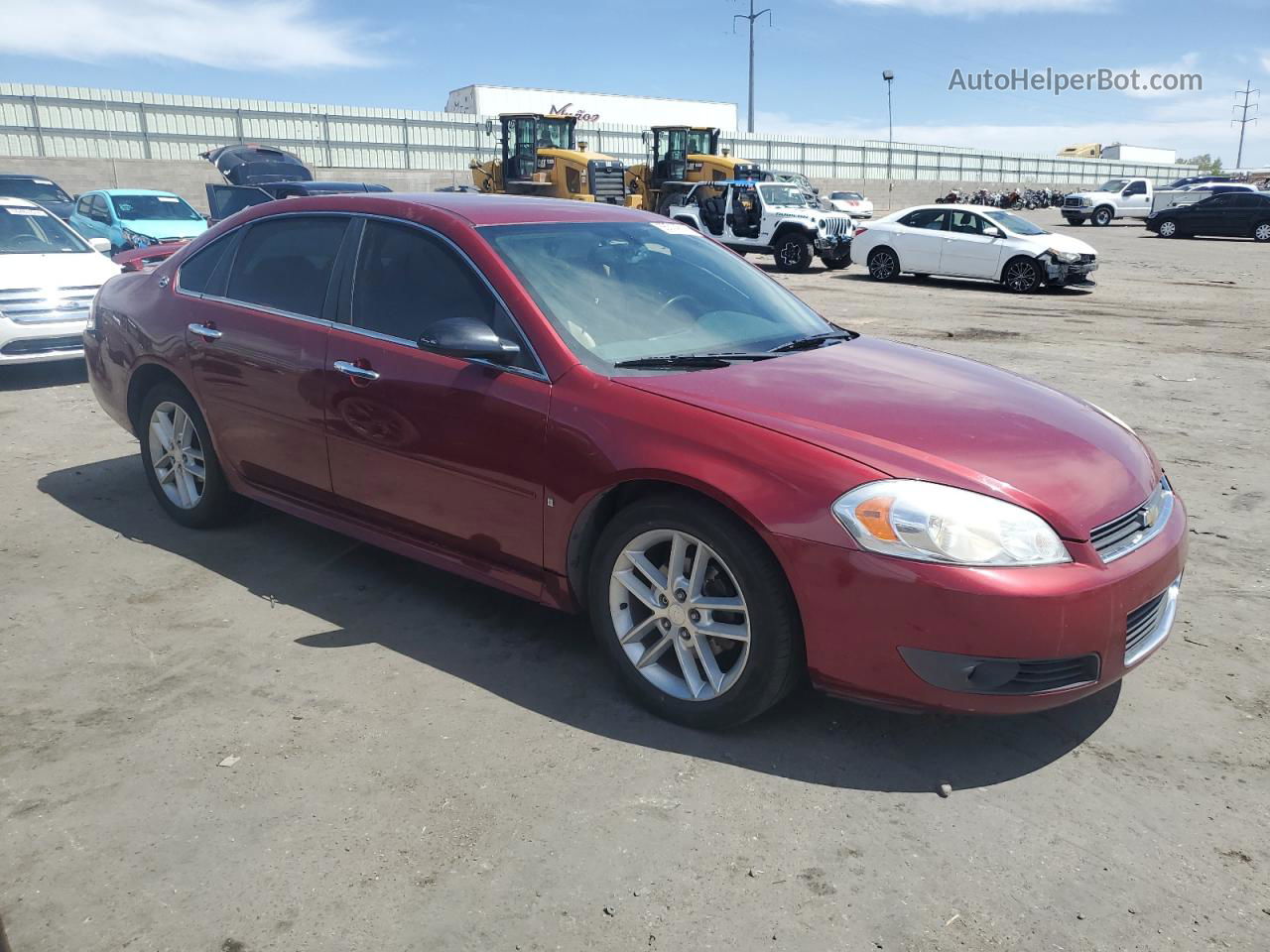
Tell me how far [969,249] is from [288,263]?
16.5 metres

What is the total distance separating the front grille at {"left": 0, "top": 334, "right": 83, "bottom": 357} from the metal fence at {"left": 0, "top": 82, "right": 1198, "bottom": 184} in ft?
88.6

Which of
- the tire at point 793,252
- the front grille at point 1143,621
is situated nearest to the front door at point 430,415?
the front grille at point 1143,621

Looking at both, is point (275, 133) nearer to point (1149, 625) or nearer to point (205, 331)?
point (205, 331)

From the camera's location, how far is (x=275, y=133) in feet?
133

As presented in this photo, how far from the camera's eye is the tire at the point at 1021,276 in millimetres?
17891

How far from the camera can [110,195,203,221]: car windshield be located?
1733 centimetres

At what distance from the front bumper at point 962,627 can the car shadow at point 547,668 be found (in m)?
0.28

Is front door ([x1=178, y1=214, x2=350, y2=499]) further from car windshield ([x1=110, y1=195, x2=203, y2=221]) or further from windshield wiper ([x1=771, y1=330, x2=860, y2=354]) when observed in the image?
car windshield ([x1=110, y1=195, x2=203, y2=221])

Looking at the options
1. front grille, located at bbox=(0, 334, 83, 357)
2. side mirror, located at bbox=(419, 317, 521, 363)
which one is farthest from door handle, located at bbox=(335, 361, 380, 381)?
front grille, located at bbox=(0, 334, 83, 357)

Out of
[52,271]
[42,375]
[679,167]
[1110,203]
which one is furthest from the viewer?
[1110,203]

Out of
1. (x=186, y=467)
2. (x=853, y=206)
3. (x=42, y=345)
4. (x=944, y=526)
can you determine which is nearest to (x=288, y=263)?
(x=186, y=467)

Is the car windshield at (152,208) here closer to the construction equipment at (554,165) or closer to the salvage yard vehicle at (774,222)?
the salvage yard vehicle at (774,222)

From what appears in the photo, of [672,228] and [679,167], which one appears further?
[679,167]

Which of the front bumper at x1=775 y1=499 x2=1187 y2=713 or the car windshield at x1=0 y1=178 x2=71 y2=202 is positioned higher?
the car windshield at x1=0 y1=178 x2=71 y2=202
